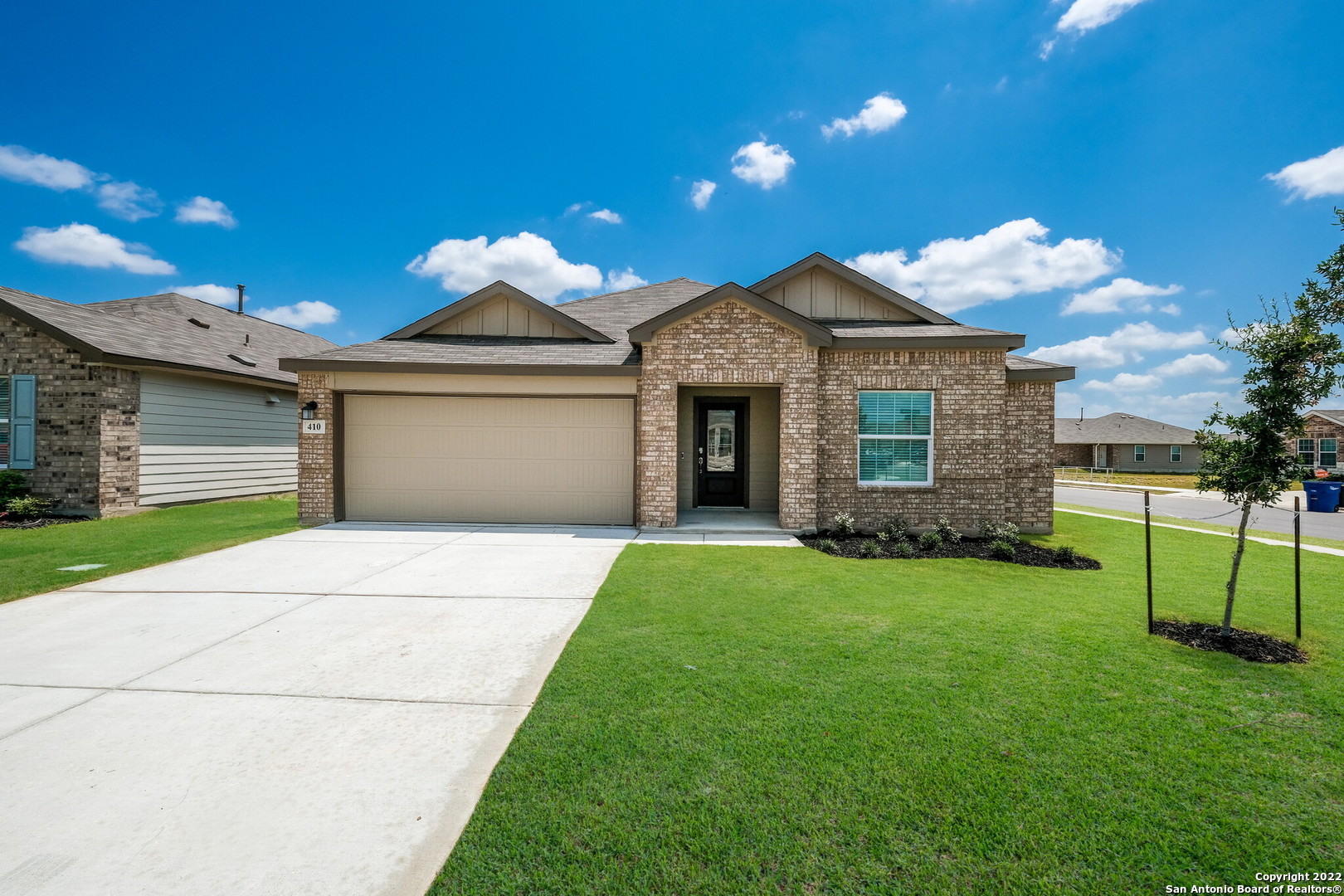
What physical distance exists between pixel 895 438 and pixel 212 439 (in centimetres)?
1507

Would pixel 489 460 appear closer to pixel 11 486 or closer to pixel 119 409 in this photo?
pixel 119 409

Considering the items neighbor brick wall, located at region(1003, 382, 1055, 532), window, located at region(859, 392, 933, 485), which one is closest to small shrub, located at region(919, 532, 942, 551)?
window, located at region(859, 392, 933, 485)

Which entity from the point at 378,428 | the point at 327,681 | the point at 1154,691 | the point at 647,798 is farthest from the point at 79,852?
the point at 378,428

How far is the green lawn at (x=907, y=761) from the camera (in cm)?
224

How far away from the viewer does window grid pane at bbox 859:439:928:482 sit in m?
9.97

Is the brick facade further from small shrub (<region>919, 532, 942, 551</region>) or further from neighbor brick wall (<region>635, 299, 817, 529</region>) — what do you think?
small shrub (<region>919, 532, 942, 551</region>)

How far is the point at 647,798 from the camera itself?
2.60m

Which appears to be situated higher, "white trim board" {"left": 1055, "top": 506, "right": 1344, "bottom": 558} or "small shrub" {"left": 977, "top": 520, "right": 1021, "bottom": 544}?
"small shrub" {"left": 977, "top": 520, "right": 1021, "bottom": 544}

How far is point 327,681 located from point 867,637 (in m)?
4.02

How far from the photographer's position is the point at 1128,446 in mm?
41375

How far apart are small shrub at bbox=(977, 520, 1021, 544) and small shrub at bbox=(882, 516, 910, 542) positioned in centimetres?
124

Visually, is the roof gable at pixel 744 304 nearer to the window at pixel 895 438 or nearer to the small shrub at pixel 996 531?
the window at pixel 895 438

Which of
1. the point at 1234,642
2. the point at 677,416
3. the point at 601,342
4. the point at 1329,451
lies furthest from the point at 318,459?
the point at 1329,451

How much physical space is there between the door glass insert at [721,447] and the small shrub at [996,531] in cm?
470
